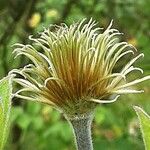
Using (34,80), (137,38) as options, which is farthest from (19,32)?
(34,80)

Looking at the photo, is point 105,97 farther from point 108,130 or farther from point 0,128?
point 108,130

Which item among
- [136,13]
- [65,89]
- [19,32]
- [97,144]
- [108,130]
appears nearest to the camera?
[65,89]

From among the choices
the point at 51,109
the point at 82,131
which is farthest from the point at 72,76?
the point at 51,109

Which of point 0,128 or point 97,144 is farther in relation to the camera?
point 97,144

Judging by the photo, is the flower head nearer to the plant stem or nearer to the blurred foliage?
the plant stem

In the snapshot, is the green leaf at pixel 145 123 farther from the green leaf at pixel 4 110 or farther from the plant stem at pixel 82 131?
the green leaf at pixel 4 110

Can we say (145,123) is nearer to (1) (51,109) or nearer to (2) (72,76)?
(2) (72,76)

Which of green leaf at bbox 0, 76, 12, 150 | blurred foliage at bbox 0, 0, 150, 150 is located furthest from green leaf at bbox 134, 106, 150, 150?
blurred foliage at bbox 0, 0, 150, 150
